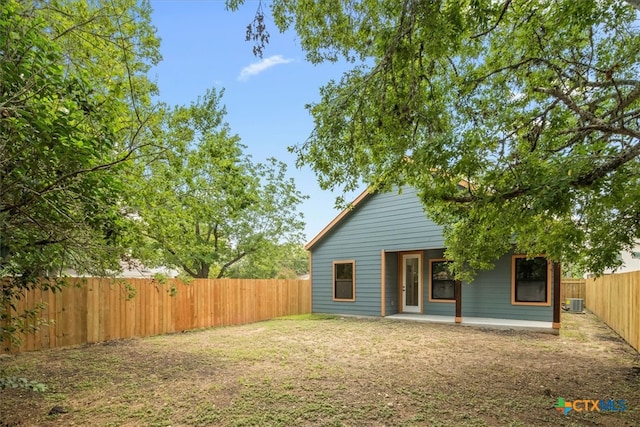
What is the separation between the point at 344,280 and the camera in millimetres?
13359

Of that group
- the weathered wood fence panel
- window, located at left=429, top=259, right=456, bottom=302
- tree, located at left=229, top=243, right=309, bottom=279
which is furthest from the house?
the weathered wood fence panel

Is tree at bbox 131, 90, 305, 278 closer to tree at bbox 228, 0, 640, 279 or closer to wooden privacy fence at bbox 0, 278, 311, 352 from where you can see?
wooden privacy fence at bbox 0, 278, 311, 352

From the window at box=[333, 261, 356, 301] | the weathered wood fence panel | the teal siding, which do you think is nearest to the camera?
the teal siding

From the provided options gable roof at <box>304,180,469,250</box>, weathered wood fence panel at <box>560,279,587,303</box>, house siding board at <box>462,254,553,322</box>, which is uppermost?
gable roof at <box>304,180,469,250</box>

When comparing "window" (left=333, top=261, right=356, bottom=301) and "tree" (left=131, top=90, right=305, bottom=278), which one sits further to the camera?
"window" (left=333, top=261, right=356, bottom=301)

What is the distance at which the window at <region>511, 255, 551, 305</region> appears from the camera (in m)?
9.79

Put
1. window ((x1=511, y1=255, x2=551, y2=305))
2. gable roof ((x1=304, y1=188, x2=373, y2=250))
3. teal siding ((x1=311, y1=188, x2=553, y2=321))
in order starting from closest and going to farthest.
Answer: window ((x1=511, y1=255, x2=551, y2=305)) → teal siding ((x1=311, y1=188, x2=553, y2=321)) → gable roof ((x1=304, y1=188, x2=373, y2=250))

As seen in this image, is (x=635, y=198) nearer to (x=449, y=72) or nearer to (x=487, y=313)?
(x=449, y=72)

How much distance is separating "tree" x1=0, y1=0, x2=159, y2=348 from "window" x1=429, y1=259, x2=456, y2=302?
9720 millimetres

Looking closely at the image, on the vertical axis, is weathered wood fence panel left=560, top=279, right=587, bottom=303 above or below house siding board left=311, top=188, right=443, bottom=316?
below

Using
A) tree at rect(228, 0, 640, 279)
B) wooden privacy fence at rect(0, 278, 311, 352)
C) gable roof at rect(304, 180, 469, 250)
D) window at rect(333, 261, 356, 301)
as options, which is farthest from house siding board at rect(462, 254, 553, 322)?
wooden privacy fence at rect(0, 278, 311, 352)

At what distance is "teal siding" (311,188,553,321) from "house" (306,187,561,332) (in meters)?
0.03

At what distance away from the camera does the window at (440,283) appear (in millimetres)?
11586

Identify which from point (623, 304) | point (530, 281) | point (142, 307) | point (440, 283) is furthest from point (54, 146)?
point (440, 283)
